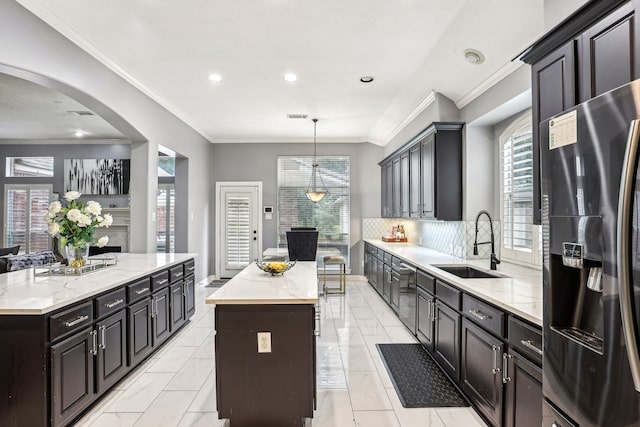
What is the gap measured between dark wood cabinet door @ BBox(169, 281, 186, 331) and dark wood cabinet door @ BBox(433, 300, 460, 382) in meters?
2.69

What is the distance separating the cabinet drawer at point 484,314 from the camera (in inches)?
83.1

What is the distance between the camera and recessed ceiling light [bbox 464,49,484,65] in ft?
10.4

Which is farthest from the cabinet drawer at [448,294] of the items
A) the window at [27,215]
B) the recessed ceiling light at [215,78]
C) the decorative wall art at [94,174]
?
the window at [27,215]

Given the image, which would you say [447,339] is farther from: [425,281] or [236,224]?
[236,224]

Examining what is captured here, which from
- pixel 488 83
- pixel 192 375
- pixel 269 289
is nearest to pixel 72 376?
pixel 192 375

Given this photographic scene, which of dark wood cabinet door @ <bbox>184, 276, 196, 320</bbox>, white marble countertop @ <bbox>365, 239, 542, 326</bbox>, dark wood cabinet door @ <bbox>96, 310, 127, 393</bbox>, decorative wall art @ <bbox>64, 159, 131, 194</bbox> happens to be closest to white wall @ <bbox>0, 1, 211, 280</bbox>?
dark wood cabinet door @ <bbox>184, 276, 196, 320</bbox>

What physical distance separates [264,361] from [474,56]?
304 centimetres

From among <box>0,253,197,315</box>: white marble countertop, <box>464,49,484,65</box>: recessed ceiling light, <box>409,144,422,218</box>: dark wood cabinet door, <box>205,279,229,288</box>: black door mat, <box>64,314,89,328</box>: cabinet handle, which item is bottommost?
<box>205,279,229,288</box>: black door mat

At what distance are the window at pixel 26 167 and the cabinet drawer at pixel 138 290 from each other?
5522mm

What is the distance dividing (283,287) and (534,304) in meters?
1.53

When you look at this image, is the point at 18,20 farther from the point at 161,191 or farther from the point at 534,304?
the point at 161,191

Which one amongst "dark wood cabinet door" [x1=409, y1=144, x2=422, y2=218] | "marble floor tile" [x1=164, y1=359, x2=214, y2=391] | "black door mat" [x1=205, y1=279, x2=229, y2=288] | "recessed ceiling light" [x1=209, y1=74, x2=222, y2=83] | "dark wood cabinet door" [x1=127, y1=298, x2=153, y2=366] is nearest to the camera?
"marble floor tile" [x1=164, y1=359, x2=214, y2=391]

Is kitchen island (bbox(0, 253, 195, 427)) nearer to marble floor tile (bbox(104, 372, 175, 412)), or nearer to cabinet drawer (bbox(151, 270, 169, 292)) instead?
cabinet drawer (bbox(151, 270, 169, 292))

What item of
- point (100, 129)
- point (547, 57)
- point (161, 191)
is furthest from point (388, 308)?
point (100, 129)
